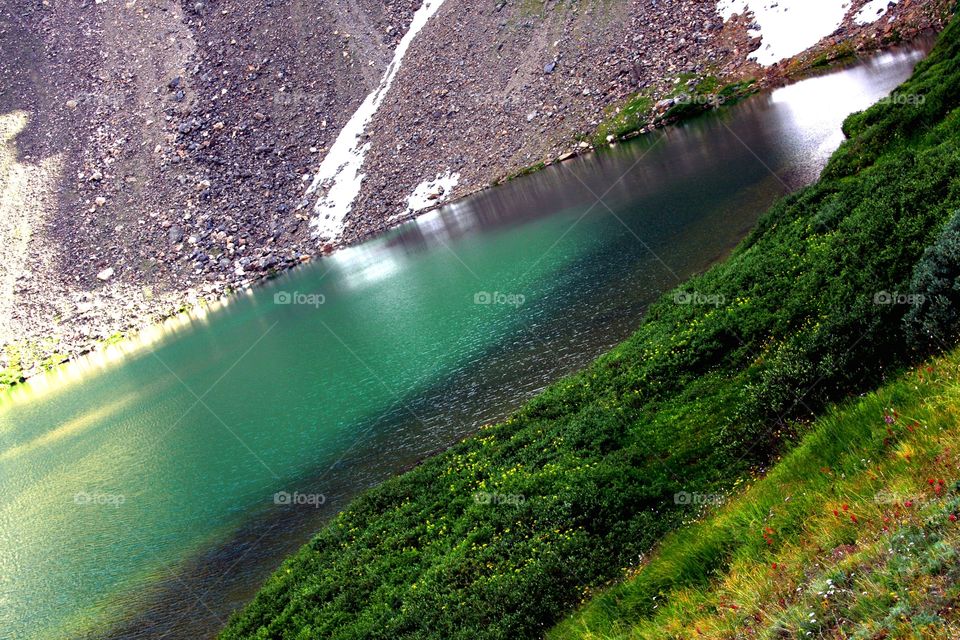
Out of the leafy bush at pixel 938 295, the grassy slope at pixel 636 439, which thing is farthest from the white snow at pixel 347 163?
the leafy bush at pixel 938 295

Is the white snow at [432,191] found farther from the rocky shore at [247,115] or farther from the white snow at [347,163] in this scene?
the white snow at [347,163]

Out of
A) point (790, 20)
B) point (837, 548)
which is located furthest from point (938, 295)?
point (790, 20)

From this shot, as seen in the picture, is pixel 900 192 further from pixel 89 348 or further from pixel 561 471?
pixel 89 348

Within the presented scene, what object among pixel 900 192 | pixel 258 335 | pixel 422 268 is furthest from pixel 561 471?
pixel 258 335

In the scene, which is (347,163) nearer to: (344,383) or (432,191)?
(432,191)

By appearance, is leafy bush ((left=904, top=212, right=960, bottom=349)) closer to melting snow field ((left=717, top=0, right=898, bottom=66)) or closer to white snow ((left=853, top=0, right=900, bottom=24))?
white snow ((left=853, top=0, right=900, bottom=24))

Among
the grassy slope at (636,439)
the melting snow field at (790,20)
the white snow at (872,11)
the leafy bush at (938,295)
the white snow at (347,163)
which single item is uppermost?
the white snow at (347,163)
